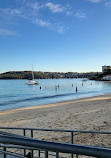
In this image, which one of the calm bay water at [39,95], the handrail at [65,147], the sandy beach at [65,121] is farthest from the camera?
the calm bay water at [39,95]

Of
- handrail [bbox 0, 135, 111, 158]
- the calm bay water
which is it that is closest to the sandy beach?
handrail [bbox 0, 135, 111, 158]

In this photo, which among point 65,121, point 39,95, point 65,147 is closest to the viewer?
point 65,147

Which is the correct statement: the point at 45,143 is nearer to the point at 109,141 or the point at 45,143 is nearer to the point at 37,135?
the point at 109,141

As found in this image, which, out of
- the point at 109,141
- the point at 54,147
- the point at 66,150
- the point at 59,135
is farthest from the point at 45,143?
the point at 59,135

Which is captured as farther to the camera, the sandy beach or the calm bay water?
the calm bay water

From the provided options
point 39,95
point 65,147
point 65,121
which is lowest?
point 39,95

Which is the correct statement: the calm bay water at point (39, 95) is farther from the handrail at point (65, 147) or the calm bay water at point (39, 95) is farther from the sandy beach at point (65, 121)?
the handrail at point (65, 147)

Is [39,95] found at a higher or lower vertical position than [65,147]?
lower

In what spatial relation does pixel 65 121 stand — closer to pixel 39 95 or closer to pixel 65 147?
pixel 65 147

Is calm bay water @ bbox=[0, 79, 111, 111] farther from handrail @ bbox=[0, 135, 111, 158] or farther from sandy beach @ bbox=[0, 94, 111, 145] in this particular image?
handrail @ bbox=[0, 135, 111, 158]

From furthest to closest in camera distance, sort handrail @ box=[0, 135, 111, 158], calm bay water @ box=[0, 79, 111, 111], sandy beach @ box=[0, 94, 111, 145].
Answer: calm bay water @ box=[0, 79, 111, 111] → sandy beach @ box=[0, 94, 111, 145] → handrail @ box=[0, 135, 111, 158]

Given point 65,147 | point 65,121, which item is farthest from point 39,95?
point 65,147

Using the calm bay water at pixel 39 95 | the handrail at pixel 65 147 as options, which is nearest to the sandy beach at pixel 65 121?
the handrail at pixel 65 147

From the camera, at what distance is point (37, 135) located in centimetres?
915
